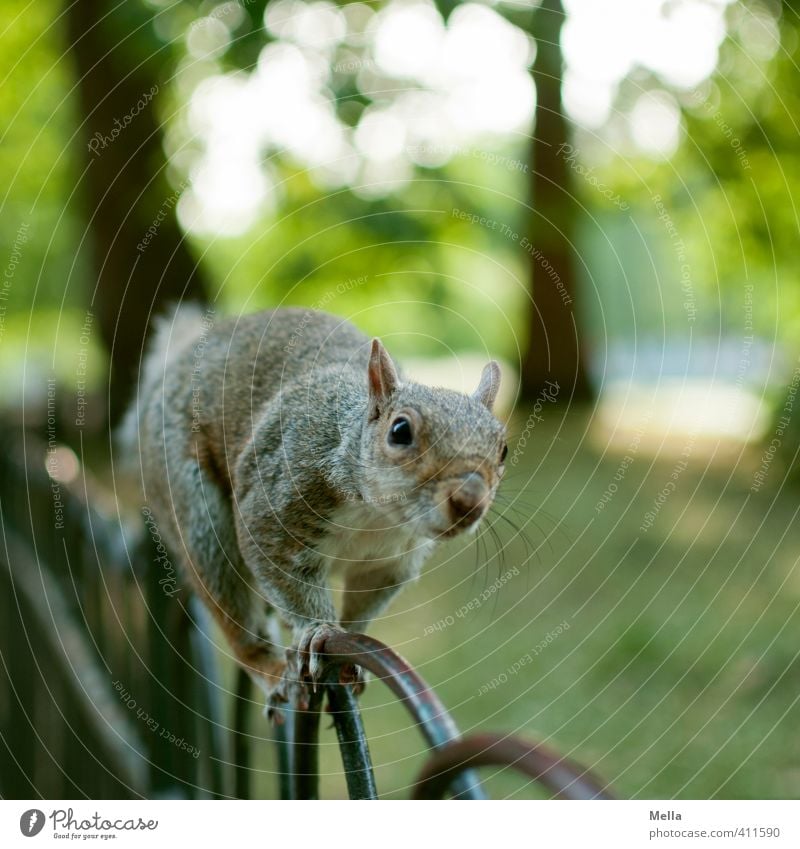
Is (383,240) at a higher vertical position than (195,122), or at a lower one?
lower

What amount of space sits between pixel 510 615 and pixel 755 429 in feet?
3.68

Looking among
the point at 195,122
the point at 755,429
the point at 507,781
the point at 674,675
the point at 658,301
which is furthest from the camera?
the point at 755,429

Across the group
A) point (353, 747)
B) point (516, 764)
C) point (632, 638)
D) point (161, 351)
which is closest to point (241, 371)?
point (161, 351)

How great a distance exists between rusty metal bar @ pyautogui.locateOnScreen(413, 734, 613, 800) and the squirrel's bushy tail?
996mm

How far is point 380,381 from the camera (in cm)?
90

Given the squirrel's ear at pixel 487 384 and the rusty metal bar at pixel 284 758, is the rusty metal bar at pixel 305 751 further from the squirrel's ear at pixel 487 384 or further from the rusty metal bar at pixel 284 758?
the squirrel's ear at pixel 487 384

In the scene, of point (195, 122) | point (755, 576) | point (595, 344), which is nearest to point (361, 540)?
point (195, 122)

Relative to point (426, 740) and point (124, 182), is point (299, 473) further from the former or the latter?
point (124, 182)

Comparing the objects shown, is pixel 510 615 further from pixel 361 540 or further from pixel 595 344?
pixel 361 540

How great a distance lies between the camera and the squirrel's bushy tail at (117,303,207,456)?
5.26 feet

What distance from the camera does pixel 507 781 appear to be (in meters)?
2.24

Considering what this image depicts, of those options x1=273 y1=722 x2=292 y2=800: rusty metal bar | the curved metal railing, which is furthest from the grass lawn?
the curved metal railing

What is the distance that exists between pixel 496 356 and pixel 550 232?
1.06 meters
